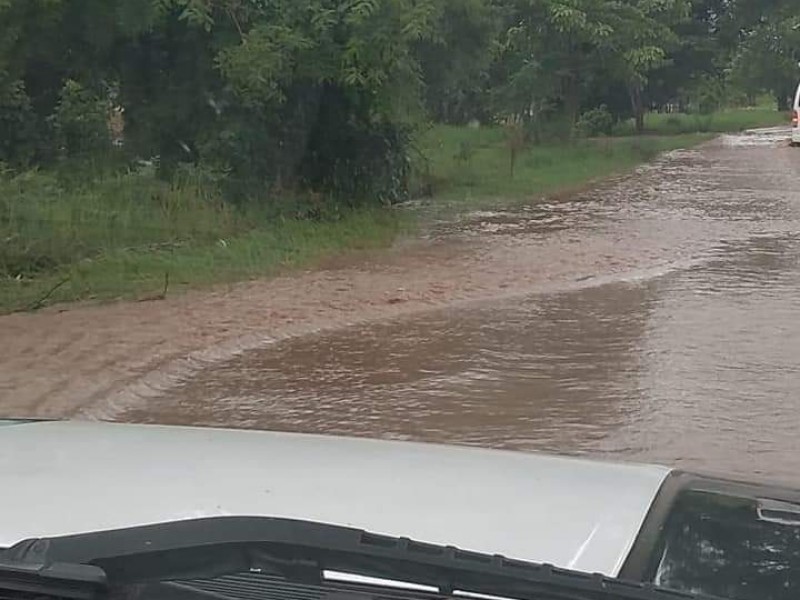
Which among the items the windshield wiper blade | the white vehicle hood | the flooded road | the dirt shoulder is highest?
the windshield wiper blade

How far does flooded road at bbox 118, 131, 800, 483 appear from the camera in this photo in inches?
306

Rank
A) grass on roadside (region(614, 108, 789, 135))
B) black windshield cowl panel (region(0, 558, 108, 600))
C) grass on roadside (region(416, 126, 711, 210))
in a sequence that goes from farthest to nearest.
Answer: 1. grass on roadside (region(614, 108, 789, 135))
2. grass on roadside (region(416, 126, 711, 210))
3. black windshield cowl panel (region(0, 558, 108, 600))

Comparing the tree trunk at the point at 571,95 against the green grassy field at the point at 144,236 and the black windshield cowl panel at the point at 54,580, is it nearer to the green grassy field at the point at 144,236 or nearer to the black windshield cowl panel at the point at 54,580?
the green grassy field at the point at 144,236

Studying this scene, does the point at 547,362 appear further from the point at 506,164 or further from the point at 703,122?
the point at 703,122

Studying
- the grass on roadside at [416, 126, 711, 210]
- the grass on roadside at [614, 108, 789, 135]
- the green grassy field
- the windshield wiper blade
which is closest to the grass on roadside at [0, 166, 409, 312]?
the green grassy field

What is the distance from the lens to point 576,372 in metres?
9.20

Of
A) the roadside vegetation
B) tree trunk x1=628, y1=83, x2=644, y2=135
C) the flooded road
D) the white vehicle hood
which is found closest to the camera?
the white vehicle hood

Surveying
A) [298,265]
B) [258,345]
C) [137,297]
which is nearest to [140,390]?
[258,345]

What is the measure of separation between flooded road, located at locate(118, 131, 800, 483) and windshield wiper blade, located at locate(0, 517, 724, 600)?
536 centimetres

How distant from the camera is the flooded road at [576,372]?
7.77m

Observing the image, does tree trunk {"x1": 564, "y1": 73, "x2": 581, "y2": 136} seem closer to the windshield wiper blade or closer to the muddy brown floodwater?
the muddy brown floodwater

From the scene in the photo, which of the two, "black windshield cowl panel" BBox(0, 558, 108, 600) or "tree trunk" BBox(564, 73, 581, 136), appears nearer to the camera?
"black windshield cowl panel" BBox(0, 558, 108, 600)

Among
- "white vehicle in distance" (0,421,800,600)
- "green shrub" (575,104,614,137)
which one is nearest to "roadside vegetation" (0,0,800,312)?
"white vehicle in distance" (0,421,800,600)

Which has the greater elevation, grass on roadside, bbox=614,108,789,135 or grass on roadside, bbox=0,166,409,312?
grass on roadside, bbox=0,166,409,312
